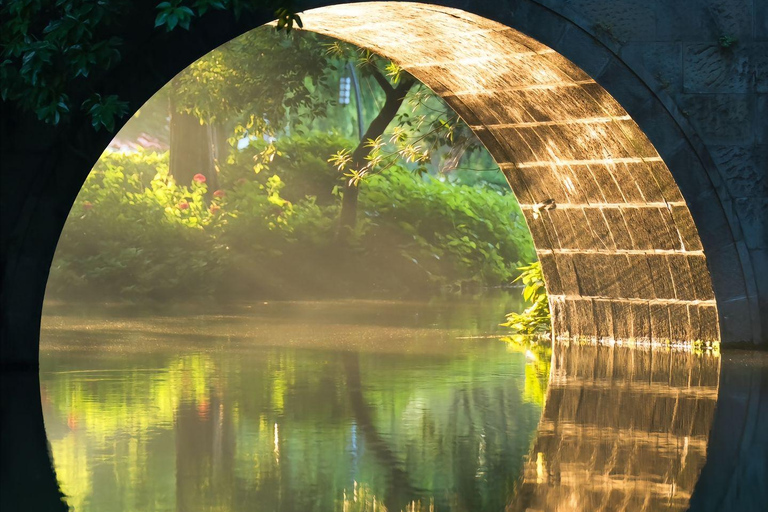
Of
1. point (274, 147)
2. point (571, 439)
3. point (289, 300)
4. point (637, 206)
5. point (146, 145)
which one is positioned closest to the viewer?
point (571, 439)

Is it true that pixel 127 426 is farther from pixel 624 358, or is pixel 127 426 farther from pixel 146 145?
pixel 146 145

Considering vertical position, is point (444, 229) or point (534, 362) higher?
point (444, 229)

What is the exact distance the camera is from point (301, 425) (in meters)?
7.57

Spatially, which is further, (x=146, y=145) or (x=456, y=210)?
(x=146, y=145)

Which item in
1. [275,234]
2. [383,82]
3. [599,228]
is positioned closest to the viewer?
[599,228]

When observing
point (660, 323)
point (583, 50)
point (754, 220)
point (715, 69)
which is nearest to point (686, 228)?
point (754, 220)

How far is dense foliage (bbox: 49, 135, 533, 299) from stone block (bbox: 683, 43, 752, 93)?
10.7 metres

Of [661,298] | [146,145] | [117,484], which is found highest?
[146,145]

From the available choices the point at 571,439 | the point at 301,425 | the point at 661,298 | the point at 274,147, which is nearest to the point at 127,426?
the point at 301,425

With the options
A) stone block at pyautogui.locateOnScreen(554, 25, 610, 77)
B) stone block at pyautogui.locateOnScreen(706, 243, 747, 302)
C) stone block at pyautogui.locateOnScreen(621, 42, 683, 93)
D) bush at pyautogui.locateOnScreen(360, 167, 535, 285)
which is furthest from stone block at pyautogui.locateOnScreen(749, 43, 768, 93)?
bush at pyautogui.locateOnScreen(360, 167, 535, 285)

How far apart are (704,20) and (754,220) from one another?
1.72m

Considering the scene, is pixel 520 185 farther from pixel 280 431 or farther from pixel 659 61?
pixel 280 431

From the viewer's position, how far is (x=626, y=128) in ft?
36.4

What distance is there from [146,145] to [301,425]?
3413 cm
